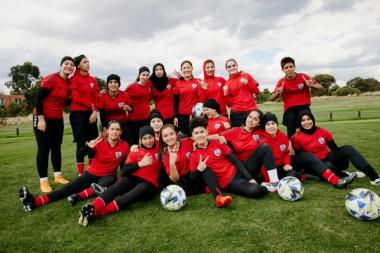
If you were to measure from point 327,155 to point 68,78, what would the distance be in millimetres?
5742

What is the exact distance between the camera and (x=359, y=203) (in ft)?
12.2

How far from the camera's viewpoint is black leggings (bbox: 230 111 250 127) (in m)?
6.96

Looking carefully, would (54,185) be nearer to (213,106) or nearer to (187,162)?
(187,162)

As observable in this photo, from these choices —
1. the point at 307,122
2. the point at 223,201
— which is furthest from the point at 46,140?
the point at 307,122

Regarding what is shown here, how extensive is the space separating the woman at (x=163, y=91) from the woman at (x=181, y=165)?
215cm

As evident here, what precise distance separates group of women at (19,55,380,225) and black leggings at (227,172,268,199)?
0.02 metres

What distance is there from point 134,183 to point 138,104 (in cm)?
273

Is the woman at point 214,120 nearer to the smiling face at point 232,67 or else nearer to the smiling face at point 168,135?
the smiling face at point 232,67

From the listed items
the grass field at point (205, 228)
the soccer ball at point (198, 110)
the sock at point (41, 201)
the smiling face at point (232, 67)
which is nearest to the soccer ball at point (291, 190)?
the grass field at point (205, 228)

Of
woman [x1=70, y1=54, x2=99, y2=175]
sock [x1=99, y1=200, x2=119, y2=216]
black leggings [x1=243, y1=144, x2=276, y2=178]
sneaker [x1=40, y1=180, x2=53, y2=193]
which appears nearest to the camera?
sock [x1=99, y1=200, x2=119, y2=216]

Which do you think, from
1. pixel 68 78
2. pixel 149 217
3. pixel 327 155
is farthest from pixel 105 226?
pixel 327 155

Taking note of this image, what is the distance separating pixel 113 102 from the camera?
688 cm

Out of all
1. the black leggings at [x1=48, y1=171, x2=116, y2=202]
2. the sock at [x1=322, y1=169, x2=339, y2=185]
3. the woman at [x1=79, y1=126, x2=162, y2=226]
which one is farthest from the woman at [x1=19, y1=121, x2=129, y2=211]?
the sock at [x1=322, y1=169, x2=339, y2=185]

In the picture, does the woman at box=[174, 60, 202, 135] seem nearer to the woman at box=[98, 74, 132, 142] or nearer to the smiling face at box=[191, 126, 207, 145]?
the woman at box=[98, 74, 132, 142]
